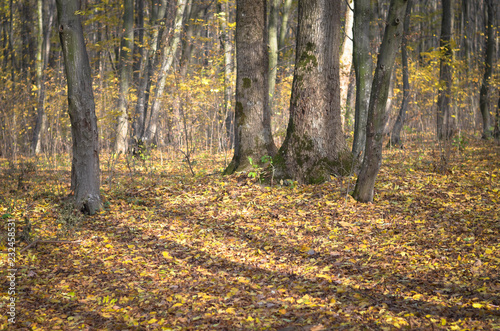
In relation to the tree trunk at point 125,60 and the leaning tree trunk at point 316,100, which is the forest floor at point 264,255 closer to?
the leaning tree trunk at point 316,100

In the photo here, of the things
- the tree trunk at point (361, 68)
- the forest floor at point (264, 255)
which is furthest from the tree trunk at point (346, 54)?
the forest floor at point (264, 255)

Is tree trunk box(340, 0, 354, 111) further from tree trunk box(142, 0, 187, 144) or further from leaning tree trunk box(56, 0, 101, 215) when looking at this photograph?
leaning tree trunk box(56, 0, 101, 215)

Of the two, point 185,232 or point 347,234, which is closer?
point 347,234

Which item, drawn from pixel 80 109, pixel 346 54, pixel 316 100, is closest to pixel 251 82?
pixel 316 100

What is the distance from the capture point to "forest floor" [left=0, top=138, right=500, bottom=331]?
3441mm

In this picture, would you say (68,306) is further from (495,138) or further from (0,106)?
(495,138)

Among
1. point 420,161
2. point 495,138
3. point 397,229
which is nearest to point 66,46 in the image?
point 397,229

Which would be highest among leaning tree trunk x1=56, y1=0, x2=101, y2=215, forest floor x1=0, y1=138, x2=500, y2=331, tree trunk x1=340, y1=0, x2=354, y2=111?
tree trunk x1=340, y1=0, x2=354, y2=111

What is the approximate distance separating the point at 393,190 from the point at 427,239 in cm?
192

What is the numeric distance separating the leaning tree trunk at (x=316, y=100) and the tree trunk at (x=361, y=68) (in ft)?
2.56

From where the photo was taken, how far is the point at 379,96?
5.71m

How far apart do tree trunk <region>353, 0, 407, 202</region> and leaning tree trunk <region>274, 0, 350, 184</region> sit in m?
1.14

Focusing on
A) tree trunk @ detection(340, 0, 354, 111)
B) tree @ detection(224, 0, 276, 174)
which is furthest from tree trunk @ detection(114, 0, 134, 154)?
tree trunk @ detection(340, 0, 354, 111)

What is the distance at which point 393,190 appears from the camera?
263 inches
